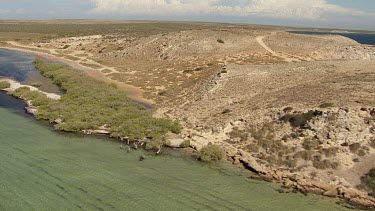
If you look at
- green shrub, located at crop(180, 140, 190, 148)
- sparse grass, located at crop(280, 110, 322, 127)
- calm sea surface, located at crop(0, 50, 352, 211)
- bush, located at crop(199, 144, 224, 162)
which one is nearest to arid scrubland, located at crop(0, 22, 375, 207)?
sparse grass, located at crop(280, 110, 322, 127)

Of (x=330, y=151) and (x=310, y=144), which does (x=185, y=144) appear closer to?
(x=310, y=144)

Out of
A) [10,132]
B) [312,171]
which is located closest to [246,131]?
[312,171]

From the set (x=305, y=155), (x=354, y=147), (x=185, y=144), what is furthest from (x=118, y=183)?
(x=354, y=147)

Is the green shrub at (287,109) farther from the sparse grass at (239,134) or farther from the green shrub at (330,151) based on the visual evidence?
the green shrub at (330,151)

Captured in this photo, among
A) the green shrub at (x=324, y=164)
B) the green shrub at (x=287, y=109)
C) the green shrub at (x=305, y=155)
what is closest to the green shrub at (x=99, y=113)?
the green shrub at (x=287, y=109)

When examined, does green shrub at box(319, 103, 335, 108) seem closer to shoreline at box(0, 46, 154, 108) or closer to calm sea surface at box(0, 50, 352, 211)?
calm sea surface at box(0, 50, 352, 211)
